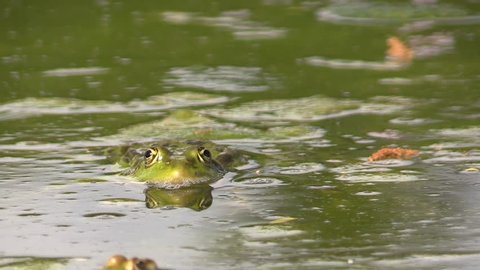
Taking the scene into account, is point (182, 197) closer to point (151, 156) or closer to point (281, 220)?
point (151, 156)

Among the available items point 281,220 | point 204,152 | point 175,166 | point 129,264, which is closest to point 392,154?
point 204,152

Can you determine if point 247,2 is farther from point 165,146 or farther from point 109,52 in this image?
point 165,146

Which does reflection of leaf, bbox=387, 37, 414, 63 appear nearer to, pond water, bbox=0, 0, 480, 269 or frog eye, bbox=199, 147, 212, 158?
pond water, bbox=0, 0, 480, 269

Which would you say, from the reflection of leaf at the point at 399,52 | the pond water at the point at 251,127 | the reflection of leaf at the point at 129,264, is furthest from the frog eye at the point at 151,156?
the reflection of leaf at the point at 399,52

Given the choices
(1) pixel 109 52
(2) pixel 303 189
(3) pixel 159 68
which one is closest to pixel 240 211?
(2) pixel 303 189

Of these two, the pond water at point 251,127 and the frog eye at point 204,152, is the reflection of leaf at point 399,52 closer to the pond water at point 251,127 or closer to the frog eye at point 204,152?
the pond water at point 251,127

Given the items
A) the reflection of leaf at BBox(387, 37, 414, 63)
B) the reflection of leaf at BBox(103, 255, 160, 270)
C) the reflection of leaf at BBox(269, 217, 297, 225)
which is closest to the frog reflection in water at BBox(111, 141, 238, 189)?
the reflection of leaf at BBox(269, 217, 297, 225)

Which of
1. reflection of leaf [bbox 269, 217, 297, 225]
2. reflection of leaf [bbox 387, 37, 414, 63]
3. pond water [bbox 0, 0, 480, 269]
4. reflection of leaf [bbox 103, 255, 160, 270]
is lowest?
reflection of leaf [bbox 387, 37, 414, 63]
